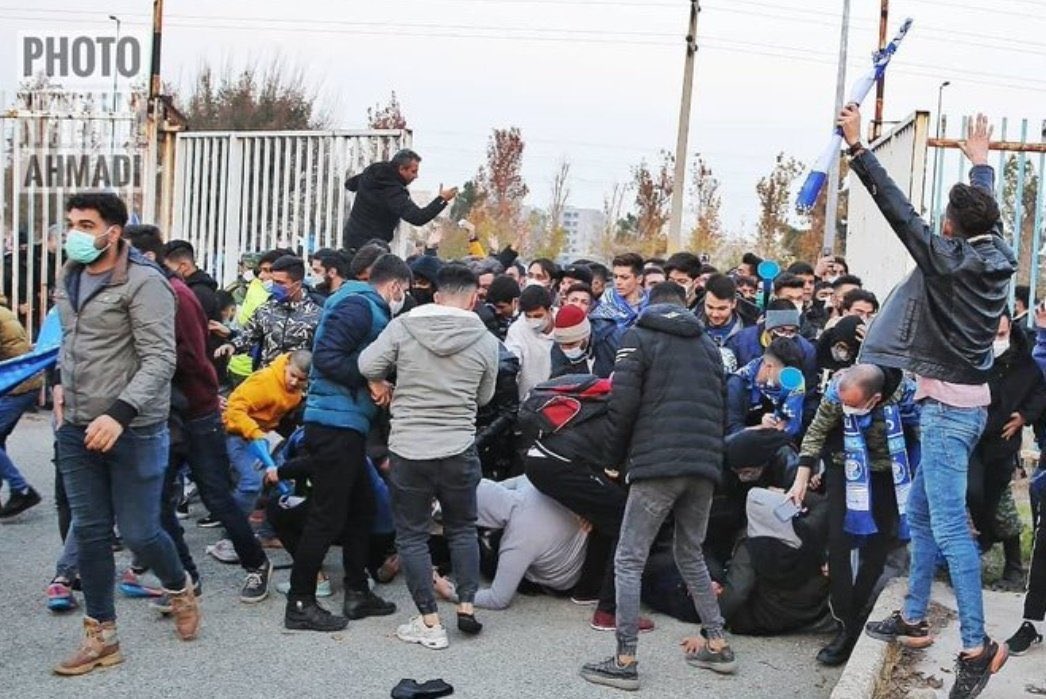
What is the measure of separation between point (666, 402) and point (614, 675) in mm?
1297

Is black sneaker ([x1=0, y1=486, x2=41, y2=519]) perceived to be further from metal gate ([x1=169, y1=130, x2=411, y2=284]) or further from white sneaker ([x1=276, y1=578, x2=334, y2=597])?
metal gate ([x1=169, y1=130, x2=411, y2=284])

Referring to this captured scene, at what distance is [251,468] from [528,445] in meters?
1.81

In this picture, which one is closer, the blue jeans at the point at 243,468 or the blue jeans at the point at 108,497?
the blue jeans at the point at 108,497

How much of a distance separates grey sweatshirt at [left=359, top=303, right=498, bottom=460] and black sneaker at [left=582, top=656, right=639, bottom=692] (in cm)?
130

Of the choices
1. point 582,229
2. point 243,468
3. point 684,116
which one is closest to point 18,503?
point 243,468

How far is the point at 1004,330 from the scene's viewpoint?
681 cm

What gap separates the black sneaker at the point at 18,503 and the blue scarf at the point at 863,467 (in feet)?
18.3

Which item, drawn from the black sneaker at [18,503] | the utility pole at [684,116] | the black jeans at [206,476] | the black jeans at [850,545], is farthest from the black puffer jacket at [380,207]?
the utility pole at [684,116]

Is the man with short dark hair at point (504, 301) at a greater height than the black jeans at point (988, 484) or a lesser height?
greater

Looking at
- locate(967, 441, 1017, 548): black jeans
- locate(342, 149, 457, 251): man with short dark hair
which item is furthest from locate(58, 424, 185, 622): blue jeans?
locate(342, 149, 457, 251): man with short dark hair

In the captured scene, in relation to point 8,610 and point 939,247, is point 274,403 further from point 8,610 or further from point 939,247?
point 939,247

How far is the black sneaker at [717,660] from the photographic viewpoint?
19.2 feet

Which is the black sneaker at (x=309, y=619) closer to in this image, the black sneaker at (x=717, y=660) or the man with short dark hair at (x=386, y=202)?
the black sneaker at (x=717, y=660)

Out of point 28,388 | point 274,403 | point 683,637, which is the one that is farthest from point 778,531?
point 28,388
